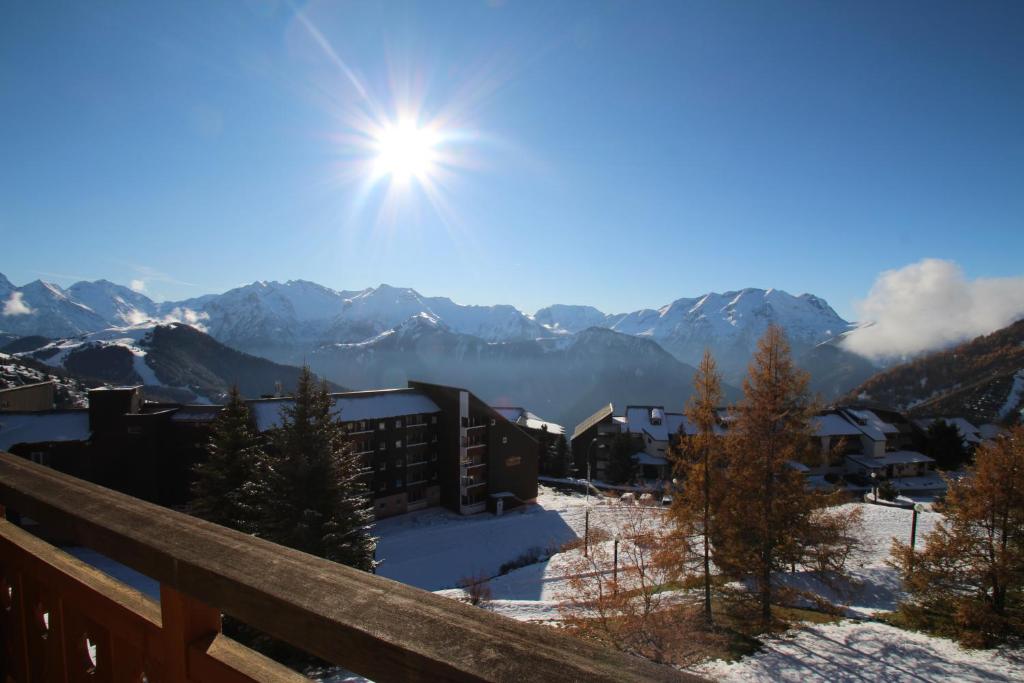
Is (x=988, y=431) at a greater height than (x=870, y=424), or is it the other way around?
(x=870, y=424)

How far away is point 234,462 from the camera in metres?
23.0

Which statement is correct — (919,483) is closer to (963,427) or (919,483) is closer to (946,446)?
(946,446)

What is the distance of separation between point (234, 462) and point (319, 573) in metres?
25.2

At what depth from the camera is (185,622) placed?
172 cm

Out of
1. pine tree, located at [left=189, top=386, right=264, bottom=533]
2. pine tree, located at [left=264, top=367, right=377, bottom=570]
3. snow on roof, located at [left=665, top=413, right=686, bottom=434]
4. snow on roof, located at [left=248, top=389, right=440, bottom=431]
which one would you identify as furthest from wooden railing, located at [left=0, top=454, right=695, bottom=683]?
snow on roof, located at [left=665, top=413, right=686, bottom=434]

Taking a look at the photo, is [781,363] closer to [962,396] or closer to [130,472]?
[130,472]

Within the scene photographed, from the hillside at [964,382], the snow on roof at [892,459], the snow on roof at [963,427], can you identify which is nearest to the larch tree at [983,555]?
the snow on roof at [892,459]

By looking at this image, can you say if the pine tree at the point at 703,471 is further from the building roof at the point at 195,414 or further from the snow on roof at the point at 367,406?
the building roof at the point at 195,414

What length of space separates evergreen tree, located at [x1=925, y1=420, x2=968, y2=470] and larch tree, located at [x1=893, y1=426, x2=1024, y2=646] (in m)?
58.8

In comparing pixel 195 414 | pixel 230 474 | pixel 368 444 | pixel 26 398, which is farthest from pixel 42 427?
pixel 230 474

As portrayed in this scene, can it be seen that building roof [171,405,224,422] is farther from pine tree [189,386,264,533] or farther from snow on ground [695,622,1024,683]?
snow on ground [695,622,1024,683]

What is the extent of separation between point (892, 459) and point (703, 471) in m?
61.2

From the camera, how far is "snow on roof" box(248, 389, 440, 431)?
41.0 metres

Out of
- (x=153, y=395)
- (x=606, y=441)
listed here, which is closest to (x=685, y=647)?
(x=606, y=441)
